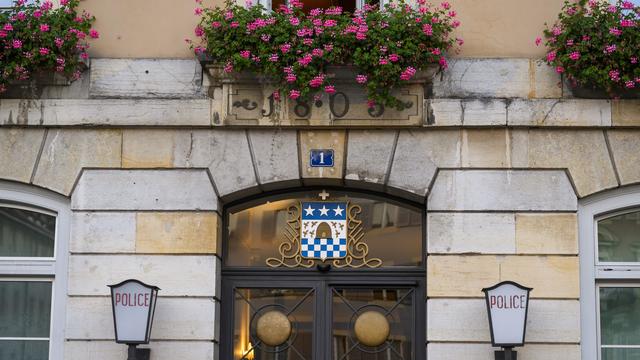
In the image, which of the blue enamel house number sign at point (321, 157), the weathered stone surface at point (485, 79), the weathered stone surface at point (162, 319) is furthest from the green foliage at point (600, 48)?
the weathered stone surface at point (162, 319)

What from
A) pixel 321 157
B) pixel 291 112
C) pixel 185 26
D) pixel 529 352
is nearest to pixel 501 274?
pixel 529 352

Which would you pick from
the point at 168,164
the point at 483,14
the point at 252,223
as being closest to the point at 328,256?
the point at 252,223

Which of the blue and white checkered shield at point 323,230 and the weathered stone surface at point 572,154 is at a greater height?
the weathered stone surface at point 572,154

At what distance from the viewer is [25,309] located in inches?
411

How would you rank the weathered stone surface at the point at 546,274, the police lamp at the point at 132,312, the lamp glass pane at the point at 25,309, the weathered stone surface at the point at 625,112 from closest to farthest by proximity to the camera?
1. the police lamp at the point at 132,312
2. the weathered stone surface at the point at 546,274
3. the weathered stone surface at the point at 625,112
4. the lamp glass pane at the point at 25,309

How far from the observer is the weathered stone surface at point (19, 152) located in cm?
1035

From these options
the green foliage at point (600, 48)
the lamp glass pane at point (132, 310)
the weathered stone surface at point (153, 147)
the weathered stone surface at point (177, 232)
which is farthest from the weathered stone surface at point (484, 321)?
the weathered stone surface at point (153, 147)

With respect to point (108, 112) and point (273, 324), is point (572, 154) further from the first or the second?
point (108, 112)

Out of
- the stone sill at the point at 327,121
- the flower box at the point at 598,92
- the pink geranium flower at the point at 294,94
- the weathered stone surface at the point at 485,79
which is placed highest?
the weathered stone surface at the point at 485,79

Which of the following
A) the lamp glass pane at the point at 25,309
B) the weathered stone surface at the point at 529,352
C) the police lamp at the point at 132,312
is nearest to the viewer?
the police lamp at the point at 132,312

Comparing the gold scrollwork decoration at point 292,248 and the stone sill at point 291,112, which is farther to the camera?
the gold scrollwork decoration at point 292,248

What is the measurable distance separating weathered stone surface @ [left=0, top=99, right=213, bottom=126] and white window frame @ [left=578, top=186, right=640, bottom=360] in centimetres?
326

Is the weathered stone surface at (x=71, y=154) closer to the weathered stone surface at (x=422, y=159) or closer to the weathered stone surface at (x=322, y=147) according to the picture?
the weathered stone surface at (x=322, y=147)

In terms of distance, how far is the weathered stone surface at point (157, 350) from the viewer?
394 inches
